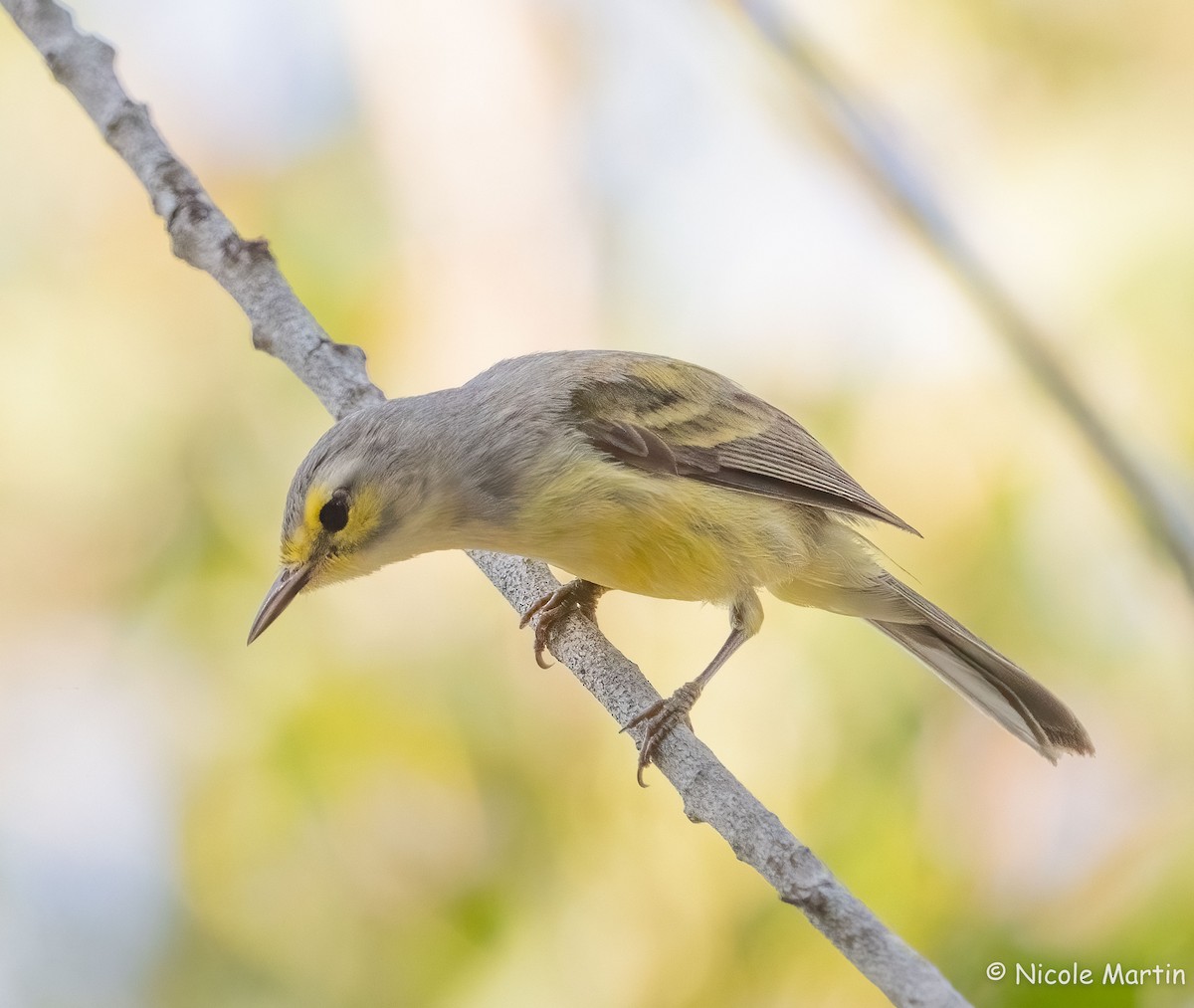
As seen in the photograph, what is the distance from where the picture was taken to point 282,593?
276 cm

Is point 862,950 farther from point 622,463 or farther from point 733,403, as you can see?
point 733,403

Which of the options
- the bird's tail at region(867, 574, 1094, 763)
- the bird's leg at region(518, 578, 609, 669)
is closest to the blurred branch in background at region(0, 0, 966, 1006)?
the bird's leg at region(518, 578, 609, 669)

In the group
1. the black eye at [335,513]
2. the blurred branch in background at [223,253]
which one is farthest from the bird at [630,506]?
the blurred branch in background at [223,253]

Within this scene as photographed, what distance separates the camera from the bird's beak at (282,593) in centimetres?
273

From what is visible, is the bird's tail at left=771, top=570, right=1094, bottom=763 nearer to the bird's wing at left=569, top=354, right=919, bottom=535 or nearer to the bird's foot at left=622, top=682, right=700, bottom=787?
the bird's wing at left=569, top=354, right=919, bottom=535

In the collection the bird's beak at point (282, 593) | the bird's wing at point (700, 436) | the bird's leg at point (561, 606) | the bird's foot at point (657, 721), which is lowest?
the bird's beak at point (282, 593)

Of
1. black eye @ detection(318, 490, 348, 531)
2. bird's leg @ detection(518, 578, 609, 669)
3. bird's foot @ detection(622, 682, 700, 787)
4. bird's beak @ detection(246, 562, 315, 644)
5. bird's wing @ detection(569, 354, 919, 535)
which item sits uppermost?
bird's wing @ detection(569, 354, 919, 535)

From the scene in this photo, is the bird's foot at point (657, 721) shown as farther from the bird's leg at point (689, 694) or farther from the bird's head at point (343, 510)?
the bird's head at point (343, 510)

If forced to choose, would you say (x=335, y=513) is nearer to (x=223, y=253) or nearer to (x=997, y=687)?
(x=223, y=253)

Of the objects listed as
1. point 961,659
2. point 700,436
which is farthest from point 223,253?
point 961,659

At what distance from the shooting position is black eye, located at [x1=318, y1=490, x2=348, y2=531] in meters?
2.78

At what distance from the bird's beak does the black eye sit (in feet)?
0.34

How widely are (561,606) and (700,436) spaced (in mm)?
616

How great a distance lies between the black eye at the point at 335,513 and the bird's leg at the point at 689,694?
0.80 m
